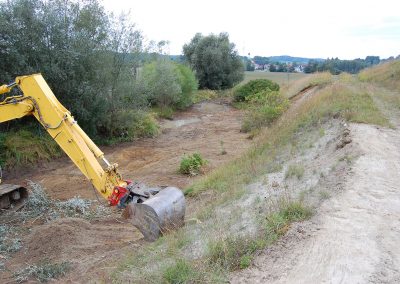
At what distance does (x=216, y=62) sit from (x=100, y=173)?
103 feet

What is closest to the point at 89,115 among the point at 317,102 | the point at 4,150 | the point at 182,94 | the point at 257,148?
the point at 4,150

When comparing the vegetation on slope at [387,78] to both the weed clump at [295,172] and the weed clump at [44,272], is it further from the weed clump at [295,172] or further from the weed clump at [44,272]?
the weed clump at [44,272]

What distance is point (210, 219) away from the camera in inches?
279

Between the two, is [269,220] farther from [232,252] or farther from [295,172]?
[295,172]

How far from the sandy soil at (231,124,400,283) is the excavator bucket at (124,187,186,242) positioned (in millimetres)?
2292

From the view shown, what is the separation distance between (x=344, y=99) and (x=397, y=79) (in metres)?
9.21

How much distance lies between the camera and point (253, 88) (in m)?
31.9

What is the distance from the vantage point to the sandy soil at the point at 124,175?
22.5 feet

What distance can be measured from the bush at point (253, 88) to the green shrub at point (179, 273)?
88.3ft

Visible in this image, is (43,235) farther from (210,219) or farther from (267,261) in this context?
(267,261)

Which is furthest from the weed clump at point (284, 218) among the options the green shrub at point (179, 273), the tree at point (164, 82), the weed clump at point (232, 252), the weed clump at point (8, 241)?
the tree at point (164, 82)

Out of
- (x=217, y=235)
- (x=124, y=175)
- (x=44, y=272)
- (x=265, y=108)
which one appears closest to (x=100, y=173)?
(x=44, y=272)

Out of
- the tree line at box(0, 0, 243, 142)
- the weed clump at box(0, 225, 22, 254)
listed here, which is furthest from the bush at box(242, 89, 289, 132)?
Answer: the weed clump at box(0, 225, 22, 254)

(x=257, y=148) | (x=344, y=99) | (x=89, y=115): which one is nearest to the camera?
(x=257, y=148)
